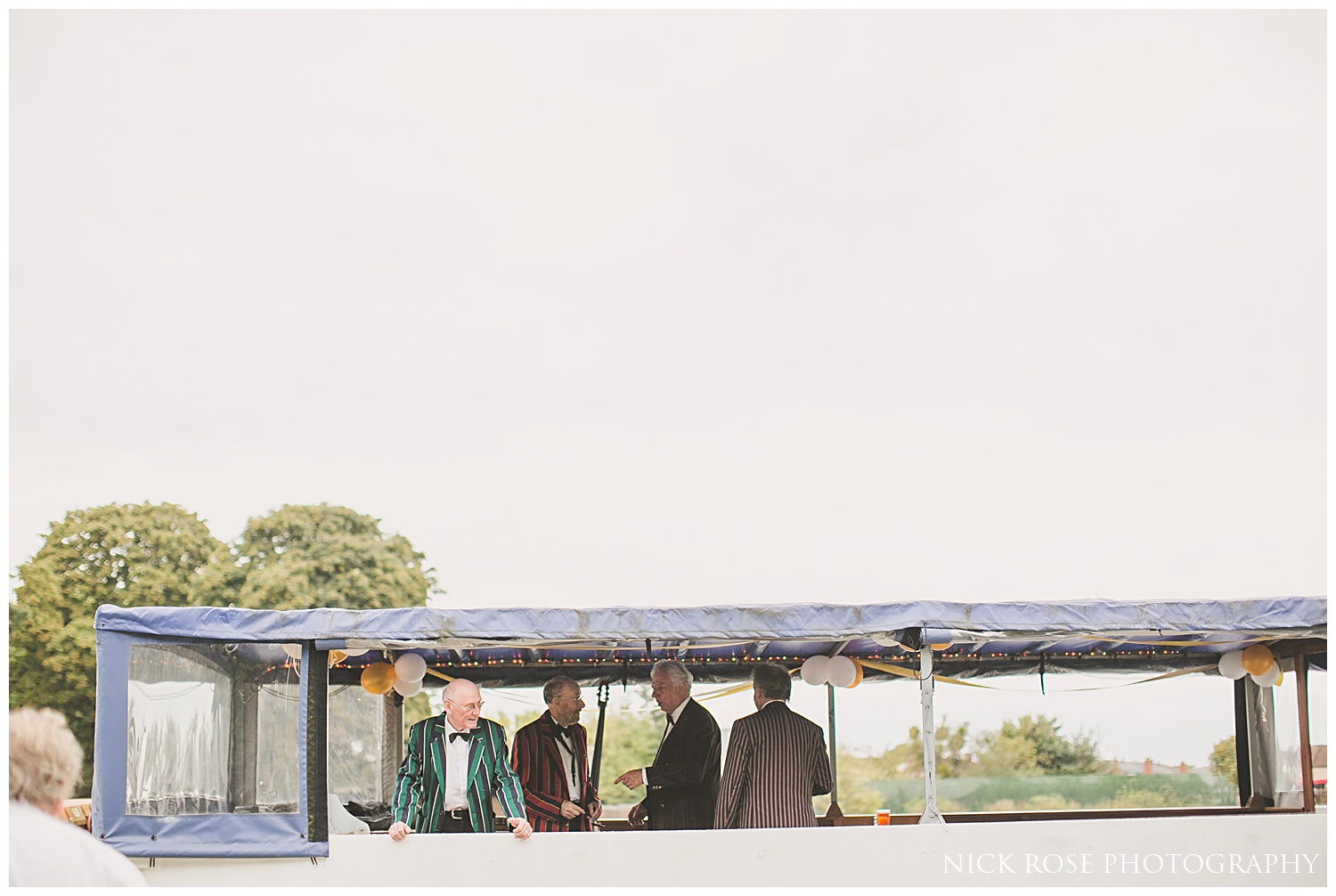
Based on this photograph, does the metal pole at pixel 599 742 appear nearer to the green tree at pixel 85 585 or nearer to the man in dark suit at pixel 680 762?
the man in dark suit at pixel 680 762

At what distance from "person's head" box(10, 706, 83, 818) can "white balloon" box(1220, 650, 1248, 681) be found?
8746mm

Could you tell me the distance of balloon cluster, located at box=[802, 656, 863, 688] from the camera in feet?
31.7

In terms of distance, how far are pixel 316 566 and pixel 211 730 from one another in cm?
2373

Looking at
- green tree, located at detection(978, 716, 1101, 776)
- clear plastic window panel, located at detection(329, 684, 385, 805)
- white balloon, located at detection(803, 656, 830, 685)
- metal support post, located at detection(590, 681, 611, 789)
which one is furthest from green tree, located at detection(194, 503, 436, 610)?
white balloon, located at detection(803, 656, 830, 685)

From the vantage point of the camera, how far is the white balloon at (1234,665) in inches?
384

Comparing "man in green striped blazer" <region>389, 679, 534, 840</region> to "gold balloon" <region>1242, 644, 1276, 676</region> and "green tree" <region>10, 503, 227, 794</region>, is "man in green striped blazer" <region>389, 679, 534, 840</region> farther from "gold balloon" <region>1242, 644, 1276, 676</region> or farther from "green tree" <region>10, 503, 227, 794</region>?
"green tree" <region>10, 503, 227, 794</region>

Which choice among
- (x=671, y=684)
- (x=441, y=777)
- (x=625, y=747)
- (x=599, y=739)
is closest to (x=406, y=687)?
(x=599, y=739)

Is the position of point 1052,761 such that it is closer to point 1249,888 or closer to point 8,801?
point 1249,888

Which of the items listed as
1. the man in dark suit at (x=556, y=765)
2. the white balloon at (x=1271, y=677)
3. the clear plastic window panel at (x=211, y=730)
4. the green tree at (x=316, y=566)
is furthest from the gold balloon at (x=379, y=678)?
the green tree at (x=316, y=566)

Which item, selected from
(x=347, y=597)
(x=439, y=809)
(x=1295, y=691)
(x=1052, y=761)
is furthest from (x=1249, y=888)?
(x=347, y=597)

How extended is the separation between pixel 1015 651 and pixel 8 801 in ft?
26.9

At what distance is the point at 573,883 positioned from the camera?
7.12 meters

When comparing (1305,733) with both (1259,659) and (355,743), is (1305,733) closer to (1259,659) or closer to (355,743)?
(1259,659)

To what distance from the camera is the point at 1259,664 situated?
9484mm
